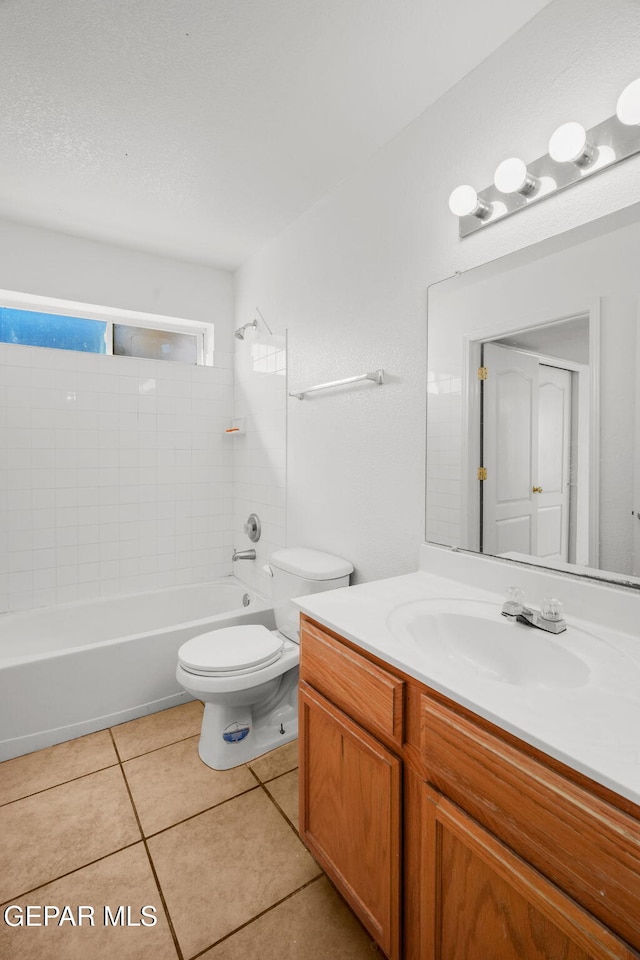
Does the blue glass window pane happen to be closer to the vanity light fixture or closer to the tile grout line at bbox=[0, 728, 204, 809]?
the tile grout line at bbox=[0, 728, 204, 809]

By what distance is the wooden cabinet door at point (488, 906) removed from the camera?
62cm

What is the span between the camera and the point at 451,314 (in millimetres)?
→ 1492

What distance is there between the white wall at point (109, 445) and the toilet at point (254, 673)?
1.10 meters

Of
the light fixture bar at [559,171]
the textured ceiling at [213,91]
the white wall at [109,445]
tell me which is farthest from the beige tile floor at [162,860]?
the textured ceiling at [213,91]

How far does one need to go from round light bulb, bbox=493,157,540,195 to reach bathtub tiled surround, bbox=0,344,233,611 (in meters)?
2.16

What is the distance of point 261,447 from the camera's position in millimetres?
2721

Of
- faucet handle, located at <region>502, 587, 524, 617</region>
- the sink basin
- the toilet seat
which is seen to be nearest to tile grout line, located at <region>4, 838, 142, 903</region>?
the toilet seat

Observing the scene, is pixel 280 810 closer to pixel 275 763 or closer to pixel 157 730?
pixel 275 763

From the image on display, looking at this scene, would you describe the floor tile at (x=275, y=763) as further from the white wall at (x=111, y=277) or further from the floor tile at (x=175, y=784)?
the white wall at (x=111, y=277)

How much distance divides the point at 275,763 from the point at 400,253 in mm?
2042

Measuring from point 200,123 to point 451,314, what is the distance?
1178 mm

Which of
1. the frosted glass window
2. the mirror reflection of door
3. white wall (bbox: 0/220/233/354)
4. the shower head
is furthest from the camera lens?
the frosted glass window

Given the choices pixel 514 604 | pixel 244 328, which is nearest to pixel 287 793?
pixel 514 604

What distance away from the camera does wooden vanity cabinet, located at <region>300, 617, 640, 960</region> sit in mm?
600
